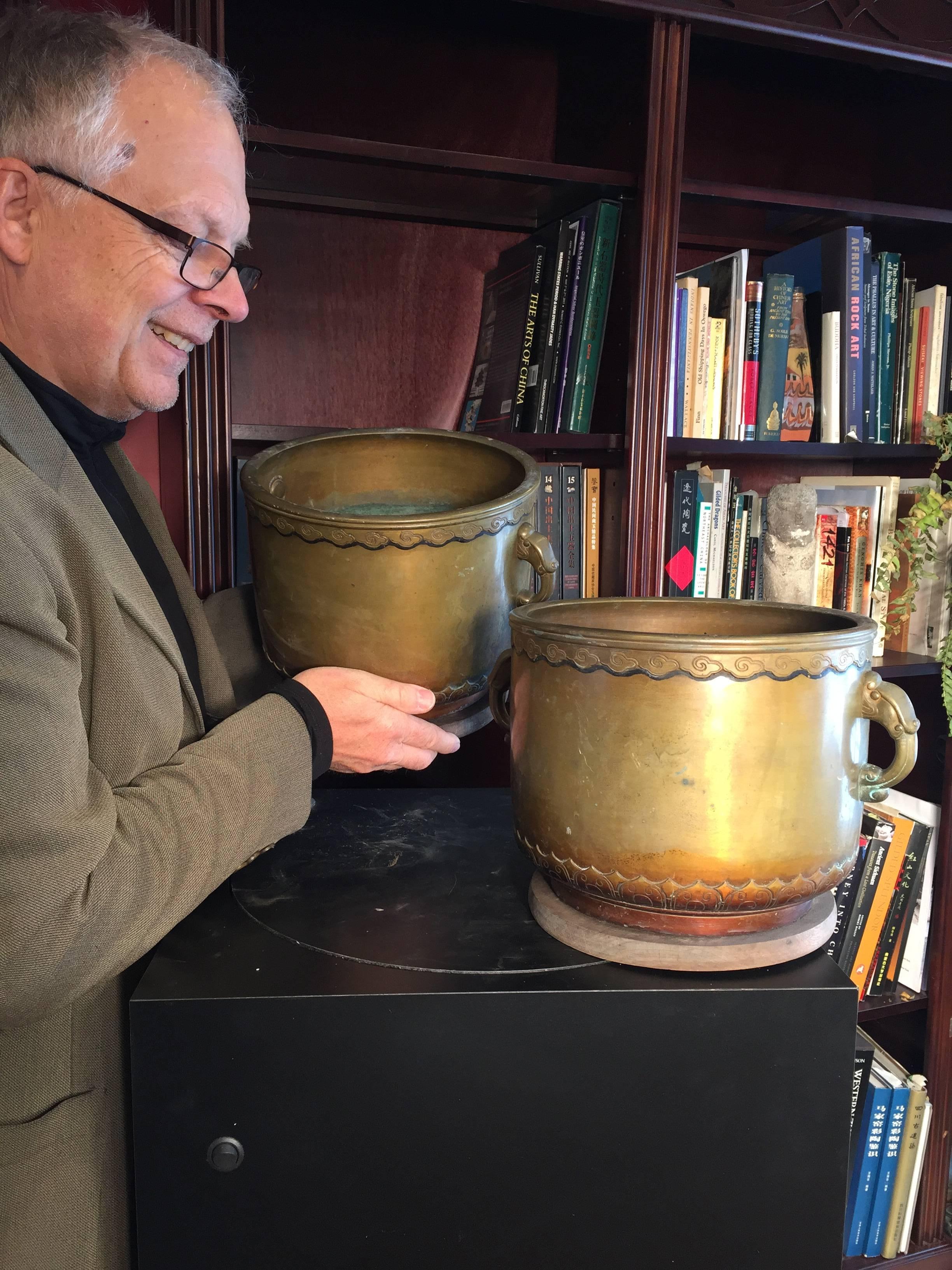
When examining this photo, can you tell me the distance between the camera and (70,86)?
838 mm

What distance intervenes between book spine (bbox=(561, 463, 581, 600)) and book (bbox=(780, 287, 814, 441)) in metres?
0.40

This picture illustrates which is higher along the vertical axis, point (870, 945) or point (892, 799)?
point (892, 799)

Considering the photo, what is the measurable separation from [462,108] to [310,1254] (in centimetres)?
168

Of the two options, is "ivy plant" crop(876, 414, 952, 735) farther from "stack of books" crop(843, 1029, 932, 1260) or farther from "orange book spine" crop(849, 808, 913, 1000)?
"stack of books" crop(843, 1029, 932, 1260)

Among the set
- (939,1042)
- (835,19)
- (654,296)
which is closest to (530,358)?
(654,296)

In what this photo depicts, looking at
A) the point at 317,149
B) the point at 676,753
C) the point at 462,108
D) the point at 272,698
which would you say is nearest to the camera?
the point at 676,753

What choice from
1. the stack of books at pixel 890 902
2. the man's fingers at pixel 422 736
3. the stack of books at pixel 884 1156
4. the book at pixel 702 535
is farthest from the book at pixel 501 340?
the stack of books at pixel 884 1156

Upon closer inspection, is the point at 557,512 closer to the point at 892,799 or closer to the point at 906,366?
the point at 906,366

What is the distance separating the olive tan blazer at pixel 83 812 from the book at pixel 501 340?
2.96 feet

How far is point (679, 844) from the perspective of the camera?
2.14 ft

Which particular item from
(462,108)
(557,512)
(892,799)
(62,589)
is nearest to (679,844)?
(62,589)

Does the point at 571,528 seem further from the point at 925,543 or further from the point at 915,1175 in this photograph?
the point at 915,1175

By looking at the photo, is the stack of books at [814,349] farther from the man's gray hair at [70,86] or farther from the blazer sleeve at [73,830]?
the blazer sleeve at [73,830]

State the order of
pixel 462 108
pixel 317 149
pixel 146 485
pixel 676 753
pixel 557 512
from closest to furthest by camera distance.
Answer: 1. pixel 676 753
2. pixel 146 485
3. pixel 317 149
4. pixel 557 512
5. pixel 462 108
